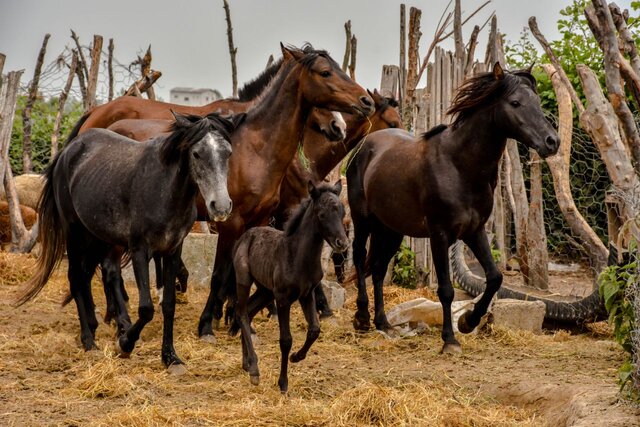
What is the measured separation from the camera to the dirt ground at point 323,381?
5.04 meters

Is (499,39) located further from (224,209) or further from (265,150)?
(224,209)

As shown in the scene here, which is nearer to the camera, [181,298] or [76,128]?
[181,298]

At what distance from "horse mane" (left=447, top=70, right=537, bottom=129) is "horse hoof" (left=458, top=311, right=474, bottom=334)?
1634 mm

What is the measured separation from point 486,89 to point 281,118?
6.15ft

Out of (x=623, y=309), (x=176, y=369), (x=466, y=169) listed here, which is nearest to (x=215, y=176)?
(x=176, y=369)

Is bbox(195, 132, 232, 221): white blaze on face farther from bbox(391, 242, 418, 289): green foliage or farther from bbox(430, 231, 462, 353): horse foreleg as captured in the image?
Answer: bbox(391, 242, 418, 289): green foliage

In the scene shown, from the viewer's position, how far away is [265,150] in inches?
310

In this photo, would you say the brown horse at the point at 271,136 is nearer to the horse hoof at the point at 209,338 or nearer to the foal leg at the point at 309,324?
the horse hoof at the point at 209,338

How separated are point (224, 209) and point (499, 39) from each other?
6180 mm

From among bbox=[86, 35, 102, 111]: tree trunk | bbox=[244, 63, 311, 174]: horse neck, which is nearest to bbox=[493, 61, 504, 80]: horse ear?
bbox=[244, 63, 311, 174]: horse neck

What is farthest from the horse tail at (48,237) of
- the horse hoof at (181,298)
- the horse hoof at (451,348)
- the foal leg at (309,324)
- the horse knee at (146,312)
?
the horse hoof at (451,348)

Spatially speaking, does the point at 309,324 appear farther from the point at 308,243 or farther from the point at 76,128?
the point at 76,128

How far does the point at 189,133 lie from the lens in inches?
251

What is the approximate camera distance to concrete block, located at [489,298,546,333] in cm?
817
